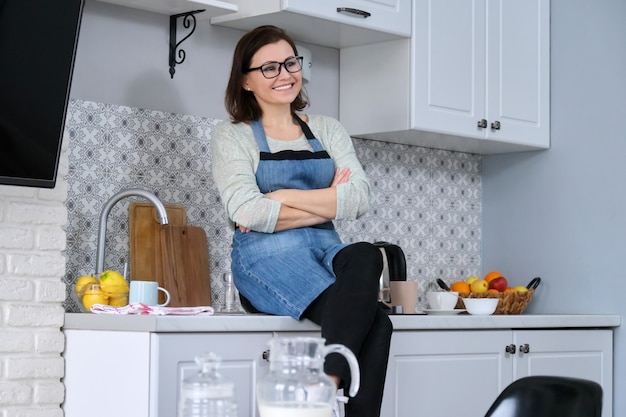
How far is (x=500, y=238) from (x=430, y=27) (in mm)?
1043

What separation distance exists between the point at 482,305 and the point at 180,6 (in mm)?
1480

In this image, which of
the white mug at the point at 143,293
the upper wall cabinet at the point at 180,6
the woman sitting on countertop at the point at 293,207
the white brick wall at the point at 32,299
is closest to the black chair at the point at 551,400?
the woman sitting on countertop at the point at 293,207

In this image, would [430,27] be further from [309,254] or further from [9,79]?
[9,79]

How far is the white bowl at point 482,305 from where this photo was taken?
375 centimetres

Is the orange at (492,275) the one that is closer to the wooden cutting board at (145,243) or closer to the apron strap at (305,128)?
the apron strap at (305,128)

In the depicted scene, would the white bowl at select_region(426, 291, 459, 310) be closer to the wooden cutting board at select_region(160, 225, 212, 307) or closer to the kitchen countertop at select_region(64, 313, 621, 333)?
the kitchen countertop at select_region(64, 313, 621, 333)

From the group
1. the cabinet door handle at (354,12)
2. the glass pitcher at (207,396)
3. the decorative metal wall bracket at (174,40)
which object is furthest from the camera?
the cabinet door handle at (354,12)

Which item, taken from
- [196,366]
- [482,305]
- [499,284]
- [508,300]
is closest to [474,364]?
[482,305]

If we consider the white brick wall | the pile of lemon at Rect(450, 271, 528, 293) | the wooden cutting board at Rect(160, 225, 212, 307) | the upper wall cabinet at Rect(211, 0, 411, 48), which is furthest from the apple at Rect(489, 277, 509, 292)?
the white brick wall

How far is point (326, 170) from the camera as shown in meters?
3.17

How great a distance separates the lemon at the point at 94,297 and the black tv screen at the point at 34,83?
13.8 inches

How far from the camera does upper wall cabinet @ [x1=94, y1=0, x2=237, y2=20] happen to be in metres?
3.25

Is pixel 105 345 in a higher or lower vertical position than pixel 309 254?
lower

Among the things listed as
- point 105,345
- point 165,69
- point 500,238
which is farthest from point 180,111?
point 500,238
